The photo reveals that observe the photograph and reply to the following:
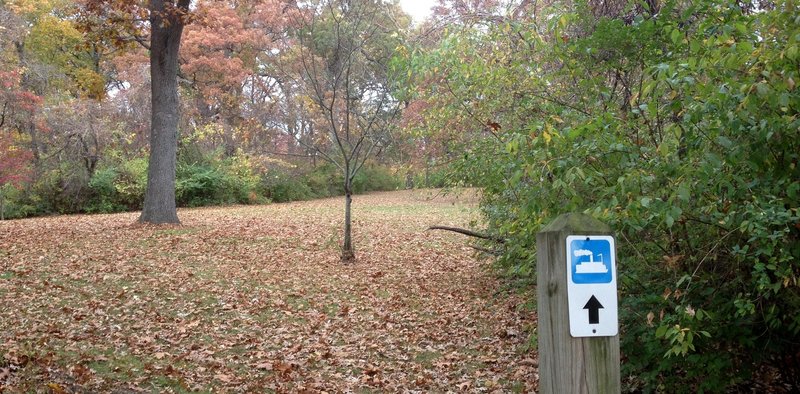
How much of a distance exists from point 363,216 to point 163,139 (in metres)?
8.21

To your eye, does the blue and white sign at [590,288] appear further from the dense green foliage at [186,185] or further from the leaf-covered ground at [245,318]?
the dense green foliage at [186,185]

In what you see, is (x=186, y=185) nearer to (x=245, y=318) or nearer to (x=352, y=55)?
(x=352, y=55)

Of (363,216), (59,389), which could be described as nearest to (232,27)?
(363,216)

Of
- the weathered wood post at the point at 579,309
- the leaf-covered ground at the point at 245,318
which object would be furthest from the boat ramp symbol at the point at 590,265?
the leaf-covered ground at the point at 245,318

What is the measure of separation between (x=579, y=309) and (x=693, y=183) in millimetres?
1583

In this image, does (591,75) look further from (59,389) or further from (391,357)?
(59,389)

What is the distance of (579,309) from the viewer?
208 centimetres

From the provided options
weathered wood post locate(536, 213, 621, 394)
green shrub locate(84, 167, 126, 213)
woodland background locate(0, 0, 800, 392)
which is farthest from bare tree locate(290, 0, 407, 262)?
green shrub locate(84, 167, 126, 213)

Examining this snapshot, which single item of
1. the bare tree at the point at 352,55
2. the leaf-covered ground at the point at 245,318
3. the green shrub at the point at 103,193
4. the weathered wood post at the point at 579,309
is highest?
the bare tree at the point at 352,55

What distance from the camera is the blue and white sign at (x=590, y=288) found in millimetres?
2080

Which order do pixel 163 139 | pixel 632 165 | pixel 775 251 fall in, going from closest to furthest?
1. pixel 775 251
2. pixel 632 165
3. pixel 163 139

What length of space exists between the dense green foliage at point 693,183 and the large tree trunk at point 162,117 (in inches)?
432

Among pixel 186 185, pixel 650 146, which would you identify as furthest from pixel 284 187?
pixel 650 146

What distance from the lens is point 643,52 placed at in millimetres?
5004
